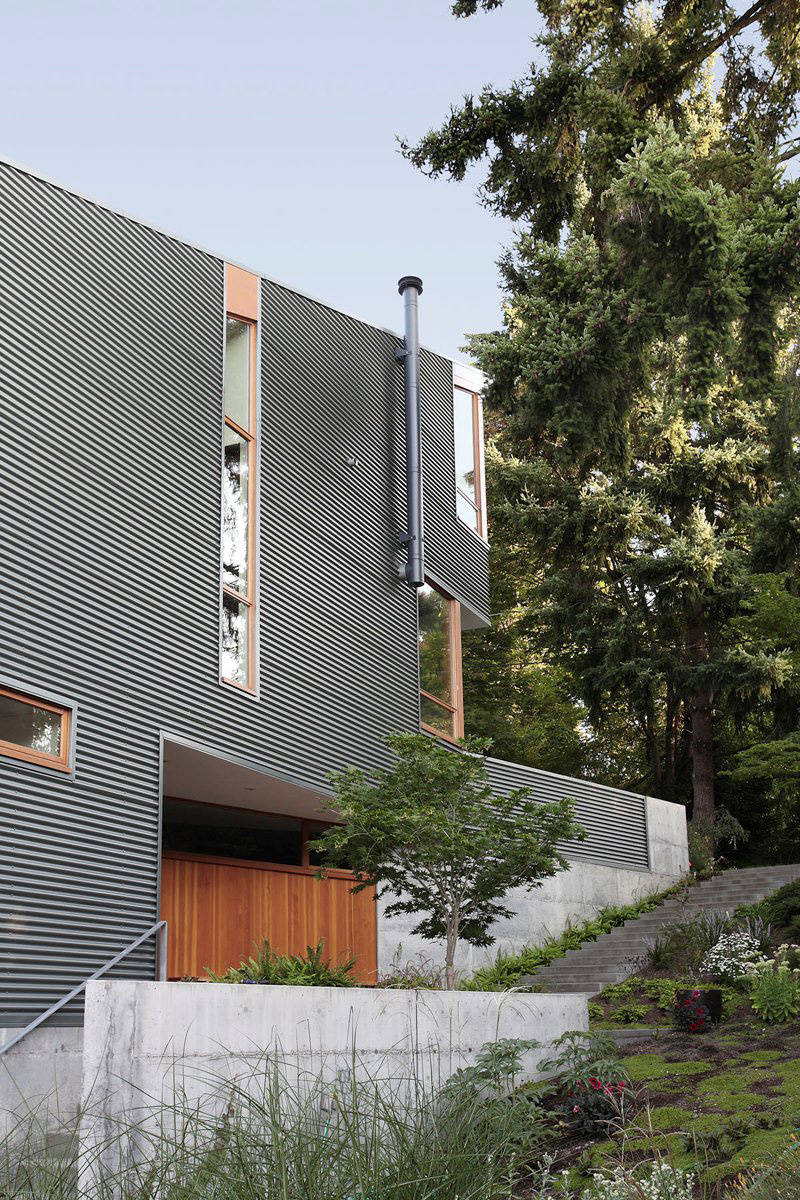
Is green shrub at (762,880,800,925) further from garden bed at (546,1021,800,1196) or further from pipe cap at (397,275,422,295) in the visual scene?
pipe cap at (397,275,422,295)

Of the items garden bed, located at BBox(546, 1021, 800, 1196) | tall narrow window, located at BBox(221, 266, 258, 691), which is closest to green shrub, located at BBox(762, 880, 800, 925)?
garden bed, located at BBox(546, 1021, 800, 1196)

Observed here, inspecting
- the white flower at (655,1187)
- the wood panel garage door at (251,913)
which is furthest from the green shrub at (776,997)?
the white flower at (655,1187)

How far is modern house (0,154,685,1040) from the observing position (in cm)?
893

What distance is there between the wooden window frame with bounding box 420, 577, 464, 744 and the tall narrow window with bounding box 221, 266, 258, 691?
380cm

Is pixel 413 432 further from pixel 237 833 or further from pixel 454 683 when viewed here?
pixel 237 833

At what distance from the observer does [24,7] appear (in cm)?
1914

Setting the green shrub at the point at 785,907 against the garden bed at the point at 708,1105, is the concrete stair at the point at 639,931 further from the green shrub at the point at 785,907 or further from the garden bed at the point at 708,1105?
the garden bed at the point at 708,1105

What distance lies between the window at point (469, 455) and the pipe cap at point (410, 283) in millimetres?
2537

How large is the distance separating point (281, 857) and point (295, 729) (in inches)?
88.2

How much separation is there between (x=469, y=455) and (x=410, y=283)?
327 centimetres

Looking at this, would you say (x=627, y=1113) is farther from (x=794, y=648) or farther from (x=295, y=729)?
(x=794, y=648)

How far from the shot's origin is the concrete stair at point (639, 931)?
42.8ft

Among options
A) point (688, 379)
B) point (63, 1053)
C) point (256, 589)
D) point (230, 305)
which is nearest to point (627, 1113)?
point (63, 1053)

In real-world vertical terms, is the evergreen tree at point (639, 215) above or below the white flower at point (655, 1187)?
above
